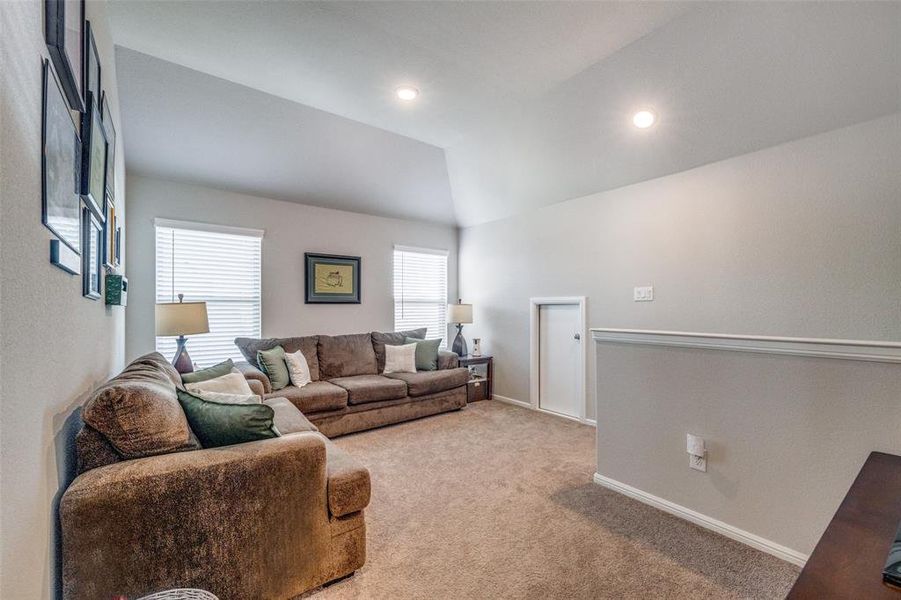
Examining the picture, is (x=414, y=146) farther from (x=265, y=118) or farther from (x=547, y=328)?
(x=547, y=328)

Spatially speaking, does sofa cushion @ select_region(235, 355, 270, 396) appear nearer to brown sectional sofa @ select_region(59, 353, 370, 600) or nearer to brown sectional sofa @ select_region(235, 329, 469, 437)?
brown sectional sofa @ select_region(235, 329, 469, 437)

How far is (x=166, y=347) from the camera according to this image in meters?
3.81

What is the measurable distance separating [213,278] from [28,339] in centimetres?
341

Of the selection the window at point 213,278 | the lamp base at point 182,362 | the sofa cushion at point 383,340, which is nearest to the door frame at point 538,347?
the sofa cushion at point 383,340

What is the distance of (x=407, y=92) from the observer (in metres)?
3.29

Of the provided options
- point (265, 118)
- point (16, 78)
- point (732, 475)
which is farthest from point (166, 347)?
point (732, 475)

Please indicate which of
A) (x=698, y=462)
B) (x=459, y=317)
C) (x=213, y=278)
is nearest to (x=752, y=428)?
(x=698, y=462)

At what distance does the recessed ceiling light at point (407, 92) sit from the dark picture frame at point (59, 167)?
2.31m

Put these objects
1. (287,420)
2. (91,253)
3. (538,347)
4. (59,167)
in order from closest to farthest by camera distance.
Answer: (59,167) → (91,253) → (287,420) → (538,347)

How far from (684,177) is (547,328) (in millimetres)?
2151

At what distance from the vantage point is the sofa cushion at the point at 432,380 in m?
4.30

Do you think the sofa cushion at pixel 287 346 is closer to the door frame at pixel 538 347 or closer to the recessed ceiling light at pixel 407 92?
the door frame at pixel 538 347

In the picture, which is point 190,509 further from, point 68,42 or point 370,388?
point 370,388

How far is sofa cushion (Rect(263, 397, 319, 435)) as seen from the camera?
2.49 m
